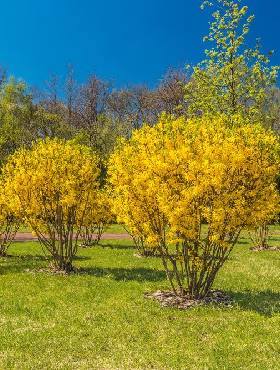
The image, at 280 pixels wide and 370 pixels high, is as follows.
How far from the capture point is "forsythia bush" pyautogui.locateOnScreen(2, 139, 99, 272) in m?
19.8

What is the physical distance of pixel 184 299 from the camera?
1560 cm

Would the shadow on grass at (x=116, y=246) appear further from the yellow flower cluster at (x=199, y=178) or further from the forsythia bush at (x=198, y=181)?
the yellow flower cluster at (x=199, y=178)

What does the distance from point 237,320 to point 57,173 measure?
9.42 m

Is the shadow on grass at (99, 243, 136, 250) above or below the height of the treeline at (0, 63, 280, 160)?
below

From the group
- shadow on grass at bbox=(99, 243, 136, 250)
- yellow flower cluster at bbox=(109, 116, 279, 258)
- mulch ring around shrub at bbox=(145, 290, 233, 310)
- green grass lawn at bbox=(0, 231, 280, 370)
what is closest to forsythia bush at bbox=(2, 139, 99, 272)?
green grass lawn at bbox=(0, 231, 280, 370)

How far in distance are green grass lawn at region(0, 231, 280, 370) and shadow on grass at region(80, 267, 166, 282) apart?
4 centimetres

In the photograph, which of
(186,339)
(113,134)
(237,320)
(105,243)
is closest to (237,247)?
(105,243)

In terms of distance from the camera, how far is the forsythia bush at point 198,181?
14.3 m

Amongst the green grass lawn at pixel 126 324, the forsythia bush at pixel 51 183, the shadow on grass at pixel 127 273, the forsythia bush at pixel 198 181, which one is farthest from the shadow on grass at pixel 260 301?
the forsythia bush at pixel 51 183

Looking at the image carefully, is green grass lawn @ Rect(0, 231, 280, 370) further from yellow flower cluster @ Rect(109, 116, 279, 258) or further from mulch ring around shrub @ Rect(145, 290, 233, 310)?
yellow flower cluster @ Rect(109, 116, 279, 258)

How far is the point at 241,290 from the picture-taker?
17.6 metres

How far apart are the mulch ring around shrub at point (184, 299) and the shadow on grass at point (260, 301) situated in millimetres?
364

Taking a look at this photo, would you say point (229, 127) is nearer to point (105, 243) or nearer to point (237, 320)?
point (237, 320)

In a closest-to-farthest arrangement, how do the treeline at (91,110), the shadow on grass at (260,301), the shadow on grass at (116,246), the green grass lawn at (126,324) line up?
the green grass lawn at (126,324) → the shadow on grass at (260,301) → the shadow on grass at (116,246) → the treeline at (91,110)
